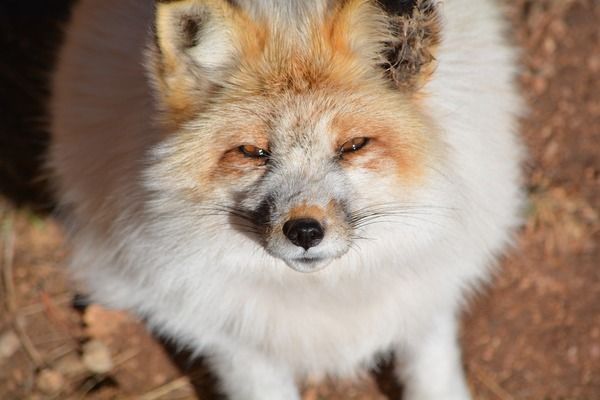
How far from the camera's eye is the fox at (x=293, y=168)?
88.5 inches

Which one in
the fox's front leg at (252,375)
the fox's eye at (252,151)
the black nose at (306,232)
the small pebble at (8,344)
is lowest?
the small pebble at (8,344)

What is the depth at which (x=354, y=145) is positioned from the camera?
7.45 feet

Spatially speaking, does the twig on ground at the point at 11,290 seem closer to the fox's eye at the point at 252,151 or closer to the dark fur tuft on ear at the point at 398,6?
the fox's eye at the point at 252,151

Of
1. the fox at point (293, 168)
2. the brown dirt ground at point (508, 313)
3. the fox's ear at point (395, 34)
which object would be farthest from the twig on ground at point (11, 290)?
the fox's ear at point (395, 34)

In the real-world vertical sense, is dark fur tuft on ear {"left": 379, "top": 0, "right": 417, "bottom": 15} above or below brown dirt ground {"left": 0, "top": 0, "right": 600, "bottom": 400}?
above

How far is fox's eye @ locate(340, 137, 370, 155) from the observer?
2270mm

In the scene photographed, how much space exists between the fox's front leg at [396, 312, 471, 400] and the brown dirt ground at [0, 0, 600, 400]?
0.23 metres

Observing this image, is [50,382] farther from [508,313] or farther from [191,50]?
[508,313]

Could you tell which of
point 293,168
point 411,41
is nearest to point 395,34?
point 411,41

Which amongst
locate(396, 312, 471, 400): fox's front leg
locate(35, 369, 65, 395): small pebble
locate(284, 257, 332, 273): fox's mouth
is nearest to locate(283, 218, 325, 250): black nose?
locate(284, 257, 332, 273): fox's mouth

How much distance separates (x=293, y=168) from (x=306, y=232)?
0.22 meters

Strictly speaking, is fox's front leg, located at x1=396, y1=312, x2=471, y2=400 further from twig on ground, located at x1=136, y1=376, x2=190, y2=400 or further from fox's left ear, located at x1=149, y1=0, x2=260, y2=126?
fox's left ear, located at x1=149, y1=0, x2=260, y2=126

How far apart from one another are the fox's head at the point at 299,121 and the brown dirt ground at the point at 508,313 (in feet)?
5.06

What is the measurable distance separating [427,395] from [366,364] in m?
0.31
